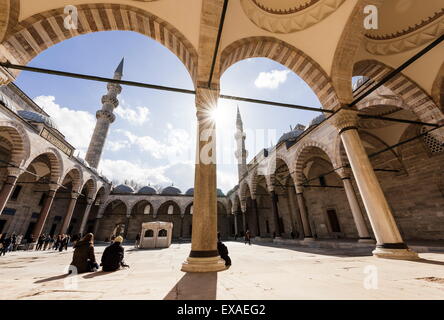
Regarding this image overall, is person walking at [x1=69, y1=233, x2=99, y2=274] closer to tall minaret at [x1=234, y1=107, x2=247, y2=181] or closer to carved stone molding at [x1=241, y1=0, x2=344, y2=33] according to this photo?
carved stone molding at [x1=241, y1=0, x2=344, y2=33]

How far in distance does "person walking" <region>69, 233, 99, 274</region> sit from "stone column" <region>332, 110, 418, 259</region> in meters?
5.82

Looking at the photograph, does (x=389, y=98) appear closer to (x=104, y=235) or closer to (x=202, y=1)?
(x=202, y=1)

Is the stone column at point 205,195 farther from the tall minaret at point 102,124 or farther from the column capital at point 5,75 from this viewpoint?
the tall minaret at point 102,124

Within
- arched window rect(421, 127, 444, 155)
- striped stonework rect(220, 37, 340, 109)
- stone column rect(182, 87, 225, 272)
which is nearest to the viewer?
stone column rect(182, 87, 225, 272)

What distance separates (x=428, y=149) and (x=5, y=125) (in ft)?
67.0

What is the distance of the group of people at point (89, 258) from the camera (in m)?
3.54

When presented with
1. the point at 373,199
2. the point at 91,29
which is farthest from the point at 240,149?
the point at 91,29

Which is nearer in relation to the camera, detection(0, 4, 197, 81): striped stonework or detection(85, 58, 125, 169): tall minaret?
detection(0, 4, 197, 81): striped stonework

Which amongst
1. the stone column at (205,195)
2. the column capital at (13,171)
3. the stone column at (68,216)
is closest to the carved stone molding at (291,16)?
the stone column at (205,195)

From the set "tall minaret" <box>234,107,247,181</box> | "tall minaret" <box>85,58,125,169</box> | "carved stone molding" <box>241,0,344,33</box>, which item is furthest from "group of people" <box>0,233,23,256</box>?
"tall minaret" <box>234,107,247,181</box>

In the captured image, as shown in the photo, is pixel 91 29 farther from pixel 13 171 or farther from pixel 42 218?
pixel 42 218

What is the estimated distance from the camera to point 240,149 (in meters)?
24.3

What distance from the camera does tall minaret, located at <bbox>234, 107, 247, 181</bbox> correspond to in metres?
22.3

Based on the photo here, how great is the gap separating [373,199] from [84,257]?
621 centimetres
